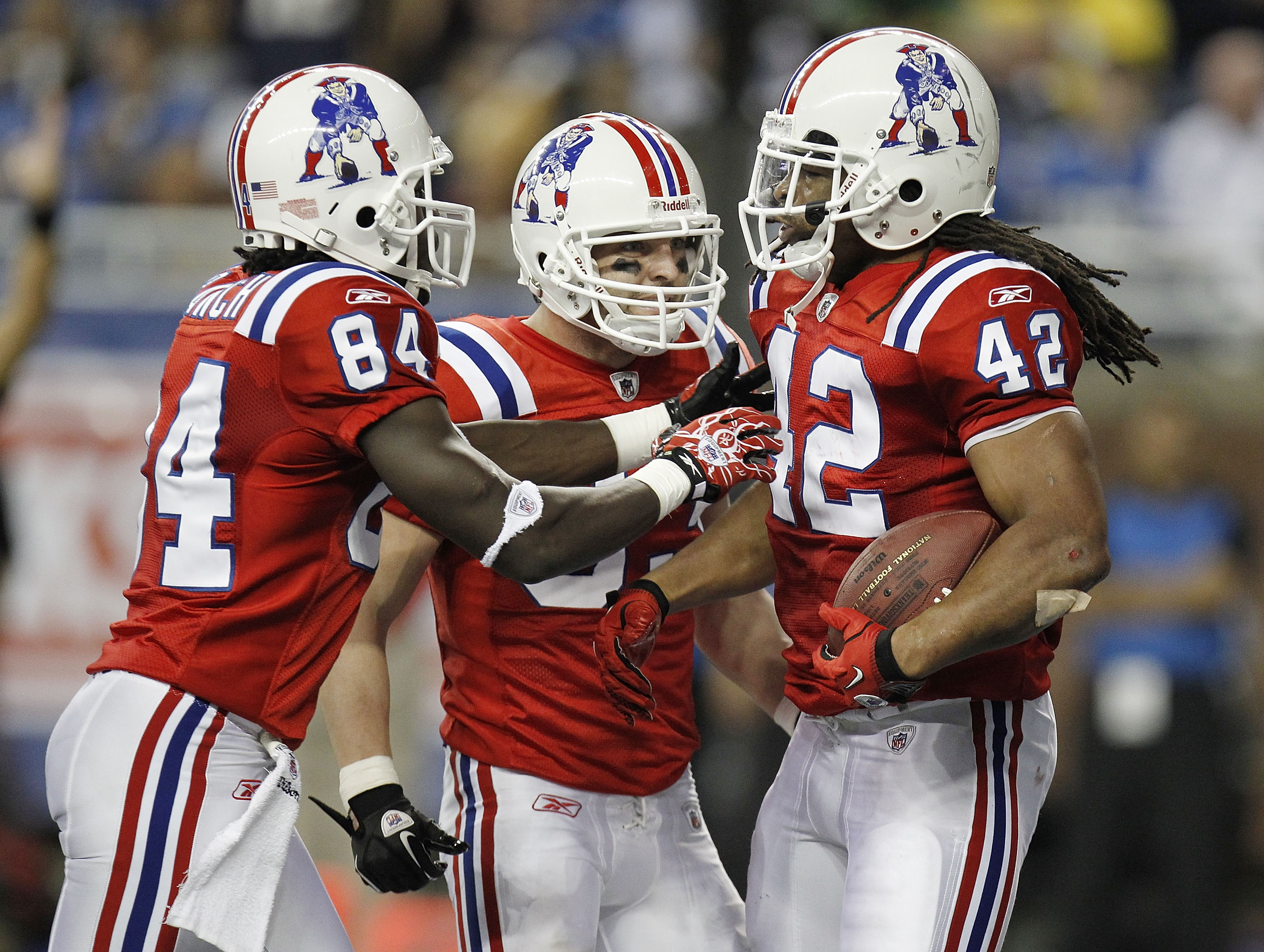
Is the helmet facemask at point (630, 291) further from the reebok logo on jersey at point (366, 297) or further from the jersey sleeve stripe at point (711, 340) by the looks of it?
the reebok logo on jersey at point (366, 297)

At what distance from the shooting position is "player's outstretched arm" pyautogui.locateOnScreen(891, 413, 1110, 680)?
2842mm

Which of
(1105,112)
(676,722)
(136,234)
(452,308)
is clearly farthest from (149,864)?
(1105,112)

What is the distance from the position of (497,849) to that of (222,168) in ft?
21.1

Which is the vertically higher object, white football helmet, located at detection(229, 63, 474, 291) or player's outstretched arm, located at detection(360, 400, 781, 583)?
white football helmet, located at detection(229, 63, 474, 291)

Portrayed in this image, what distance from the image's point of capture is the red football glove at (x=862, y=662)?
2.87 m

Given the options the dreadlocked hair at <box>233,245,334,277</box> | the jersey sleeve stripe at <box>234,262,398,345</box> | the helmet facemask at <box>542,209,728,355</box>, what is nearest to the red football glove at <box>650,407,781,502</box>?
the helmet facemask at <box>542,209,728,355</box>

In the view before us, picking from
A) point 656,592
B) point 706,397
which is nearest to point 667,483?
point 656,592

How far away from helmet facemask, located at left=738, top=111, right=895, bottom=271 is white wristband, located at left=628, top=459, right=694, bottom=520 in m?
0.44

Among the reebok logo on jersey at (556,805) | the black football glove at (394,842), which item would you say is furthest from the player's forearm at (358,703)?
the reebok logo on jersey at (556,805)

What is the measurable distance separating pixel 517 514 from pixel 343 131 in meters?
0.84

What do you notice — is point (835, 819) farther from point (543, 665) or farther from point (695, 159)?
point (695, 159)

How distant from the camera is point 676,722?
362 centimetres

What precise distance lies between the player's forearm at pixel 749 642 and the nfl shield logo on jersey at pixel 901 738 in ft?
2.19

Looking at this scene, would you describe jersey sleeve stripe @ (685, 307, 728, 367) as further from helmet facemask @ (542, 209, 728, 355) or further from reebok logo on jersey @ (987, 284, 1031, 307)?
reebok logo on jersey @ (987, 284, 1031, 307)
